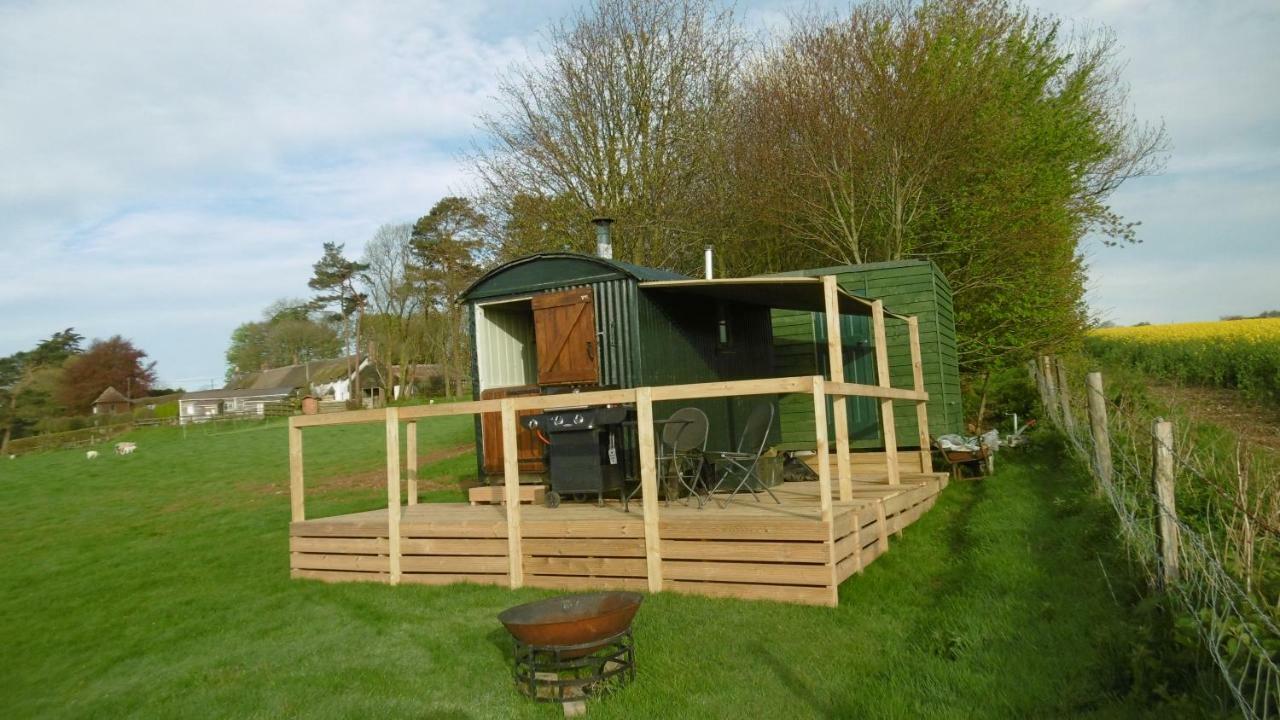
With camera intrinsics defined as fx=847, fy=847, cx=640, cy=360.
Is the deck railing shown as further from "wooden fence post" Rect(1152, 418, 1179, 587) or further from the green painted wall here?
the green painted wall

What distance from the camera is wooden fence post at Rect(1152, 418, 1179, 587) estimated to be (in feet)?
11.3

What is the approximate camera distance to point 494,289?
854cm

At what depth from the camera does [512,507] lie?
5906 millimetres

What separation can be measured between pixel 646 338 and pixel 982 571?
11.9 feet

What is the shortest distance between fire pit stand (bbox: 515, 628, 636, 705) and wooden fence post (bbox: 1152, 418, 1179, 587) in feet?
7.49

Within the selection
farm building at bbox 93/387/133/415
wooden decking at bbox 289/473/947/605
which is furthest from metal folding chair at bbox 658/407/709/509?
farm building at bbox 93/387/133/415

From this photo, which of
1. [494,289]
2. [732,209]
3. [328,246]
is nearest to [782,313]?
[494,289]

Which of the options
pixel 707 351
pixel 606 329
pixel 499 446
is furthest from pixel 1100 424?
pixel 499 446

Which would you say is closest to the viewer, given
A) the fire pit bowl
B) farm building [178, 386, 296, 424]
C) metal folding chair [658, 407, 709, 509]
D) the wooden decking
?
the fire pit bowl

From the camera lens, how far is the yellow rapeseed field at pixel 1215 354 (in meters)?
13.4

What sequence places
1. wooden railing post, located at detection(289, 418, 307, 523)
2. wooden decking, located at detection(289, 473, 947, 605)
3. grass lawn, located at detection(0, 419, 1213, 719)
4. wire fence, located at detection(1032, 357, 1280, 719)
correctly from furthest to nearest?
wooden railing post, located at detection(289, 418, 307, 523), wooden decking, located at detection(289, 473, 947, 605), grass lawn, located at detection(0, 419, 1213, 719), wire fence, located at detection(1032, 357, 1280, 719)

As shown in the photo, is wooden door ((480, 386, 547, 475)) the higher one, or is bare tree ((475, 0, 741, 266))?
bare tree ((475, 0, 741, 266))

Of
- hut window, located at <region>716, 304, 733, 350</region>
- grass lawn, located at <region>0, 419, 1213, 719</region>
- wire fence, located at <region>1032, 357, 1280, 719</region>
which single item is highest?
hut window, located at <region>716, 304, 733, 350</region>

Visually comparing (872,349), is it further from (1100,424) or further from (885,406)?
(1100,424)
